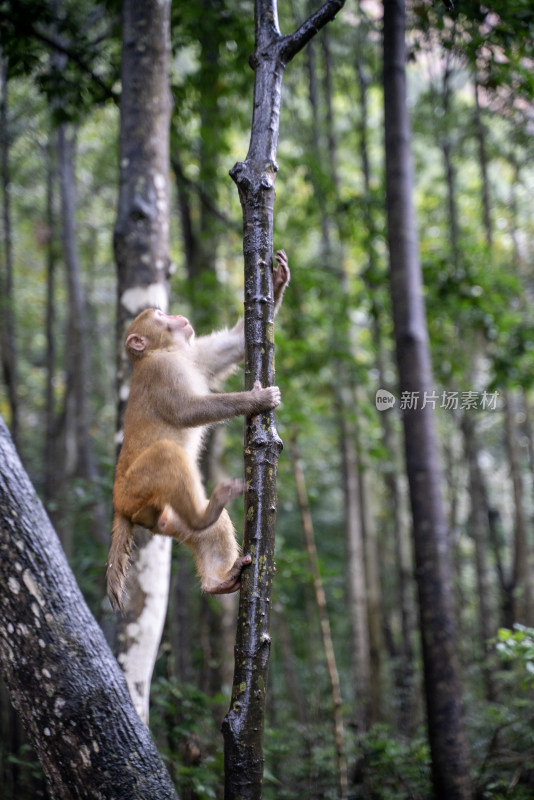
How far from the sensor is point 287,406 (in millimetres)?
6805

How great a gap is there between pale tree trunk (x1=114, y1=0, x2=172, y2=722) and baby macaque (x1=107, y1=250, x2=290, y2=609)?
0.91m

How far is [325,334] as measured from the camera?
883cm

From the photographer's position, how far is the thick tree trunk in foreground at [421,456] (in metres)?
4.48

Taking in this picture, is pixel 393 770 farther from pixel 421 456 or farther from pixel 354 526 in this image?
pixel 354 526

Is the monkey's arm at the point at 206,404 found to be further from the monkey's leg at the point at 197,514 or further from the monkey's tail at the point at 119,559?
the monkey's tail at the point at 119,559

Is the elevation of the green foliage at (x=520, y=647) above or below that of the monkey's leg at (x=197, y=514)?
below

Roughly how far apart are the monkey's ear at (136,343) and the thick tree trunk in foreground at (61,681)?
1.11 m

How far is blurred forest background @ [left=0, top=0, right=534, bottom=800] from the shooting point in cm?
560

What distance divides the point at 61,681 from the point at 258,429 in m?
1.39

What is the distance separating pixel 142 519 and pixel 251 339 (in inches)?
48.5

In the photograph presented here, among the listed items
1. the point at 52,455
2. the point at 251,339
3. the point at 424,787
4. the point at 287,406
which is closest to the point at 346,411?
the point at 287,406

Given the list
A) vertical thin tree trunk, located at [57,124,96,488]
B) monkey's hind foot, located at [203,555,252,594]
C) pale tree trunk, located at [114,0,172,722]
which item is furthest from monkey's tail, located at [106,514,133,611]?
vertical thin tree trunk, located at [57,124,96,488]

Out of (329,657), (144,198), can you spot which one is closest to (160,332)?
(144,198)

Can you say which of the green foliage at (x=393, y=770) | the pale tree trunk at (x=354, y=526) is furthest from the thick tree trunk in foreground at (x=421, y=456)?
A: the pale tree trunk at (x=354, y=526)
